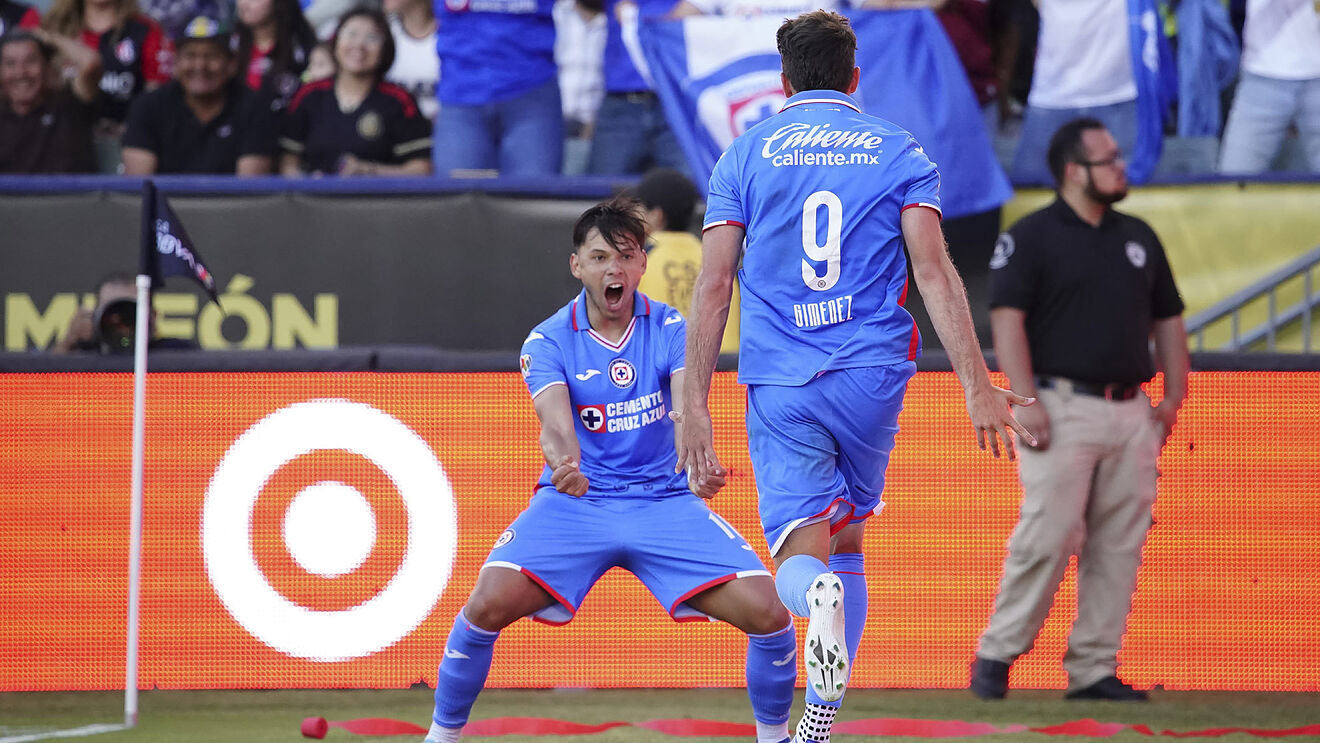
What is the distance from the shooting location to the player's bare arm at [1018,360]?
729 cm

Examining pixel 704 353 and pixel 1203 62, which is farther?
pixel 1203 62

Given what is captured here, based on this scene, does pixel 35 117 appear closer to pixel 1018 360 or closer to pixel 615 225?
pixel 615 225

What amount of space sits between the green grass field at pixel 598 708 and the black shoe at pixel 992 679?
55 millimetres

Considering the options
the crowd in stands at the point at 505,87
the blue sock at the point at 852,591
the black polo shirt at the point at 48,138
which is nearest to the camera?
the blue sock at the point at 852,591

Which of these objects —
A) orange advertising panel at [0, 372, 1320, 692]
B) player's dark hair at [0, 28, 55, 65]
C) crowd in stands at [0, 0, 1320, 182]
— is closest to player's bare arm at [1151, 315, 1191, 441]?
orange advertising panel at [0, 372, 1320, 692]

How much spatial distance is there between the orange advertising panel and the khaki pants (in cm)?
13

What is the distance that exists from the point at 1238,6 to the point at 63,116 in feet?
24.2

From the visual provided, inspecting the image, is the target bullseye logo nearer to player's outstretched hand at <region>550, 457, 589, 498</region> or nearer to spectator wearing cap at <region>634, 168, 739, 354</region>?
spectator wearing cap at <region>634, 168, 739, 354</region>

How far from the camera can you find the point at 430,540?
736 cm

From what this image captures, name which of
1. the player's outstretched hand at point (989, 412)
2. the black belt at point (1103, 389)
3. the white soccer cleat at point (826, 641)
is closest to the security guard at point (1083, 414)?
the black belt at point (1103, 389)

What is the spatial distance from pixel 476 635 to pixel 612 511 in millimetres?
625

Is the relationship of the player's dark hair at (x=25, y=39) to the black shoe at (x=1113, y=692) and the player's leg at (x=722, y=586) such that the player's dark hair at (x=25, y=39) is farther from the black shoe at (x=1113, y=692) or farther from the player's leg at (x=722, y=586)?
the black shoe at (x=1113, y=692)

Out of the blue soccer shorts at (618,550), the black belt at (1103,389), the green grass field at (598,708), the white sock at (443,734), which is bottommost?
the green grass field at (598,708)

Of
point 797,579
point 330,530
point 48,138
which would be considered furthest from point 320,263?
point 797,579
